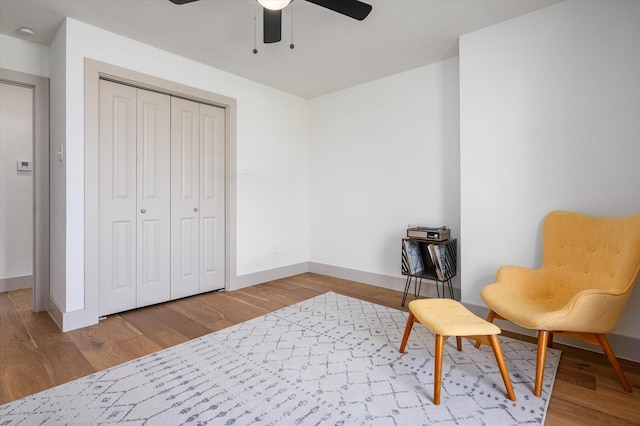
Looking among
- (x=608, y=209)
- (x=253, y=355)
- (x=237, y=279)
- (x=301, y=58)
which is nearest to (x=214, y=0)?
(x=301, y=58)

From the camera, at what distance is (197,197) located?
345 centimetres

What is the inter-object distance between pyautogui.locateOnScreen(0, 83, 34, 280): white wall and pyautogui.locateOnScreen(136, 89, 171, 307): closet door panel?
7.05 ft

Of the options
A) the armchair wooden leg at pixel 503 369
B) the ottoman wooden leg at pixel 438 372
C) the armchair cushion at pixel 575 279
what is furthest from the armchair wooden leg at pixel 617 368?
the ottoman wooden leg at pixel 438 372

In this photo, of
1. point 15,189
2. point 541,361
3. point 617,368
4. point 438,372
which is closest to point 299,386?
point 438,372

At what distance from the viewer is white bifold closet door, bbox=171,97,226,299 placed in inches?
130

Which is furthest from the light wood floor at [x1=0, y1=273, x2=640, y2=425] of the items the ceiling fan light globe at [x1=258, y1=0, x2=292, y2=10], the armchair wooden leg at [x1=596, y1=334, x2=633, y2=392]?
the ceiling fan light globe at [x1=258, y1=0, x2=292, y2=10]

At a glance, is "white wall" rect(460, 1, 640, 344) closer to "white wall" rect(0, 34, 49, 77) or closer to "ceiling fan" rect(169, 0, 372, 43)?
"ceiling fan" rect(169, 0, 372, 43)

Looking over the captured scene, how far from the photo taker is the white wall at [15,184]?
12.6 feet

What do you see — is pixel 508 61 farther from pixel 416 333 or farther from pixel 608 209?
pixel 416 333

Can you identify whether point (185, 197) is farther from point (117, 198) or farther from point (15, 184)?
point (15, 184)

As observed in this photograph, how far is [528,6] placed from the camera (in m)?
2.37

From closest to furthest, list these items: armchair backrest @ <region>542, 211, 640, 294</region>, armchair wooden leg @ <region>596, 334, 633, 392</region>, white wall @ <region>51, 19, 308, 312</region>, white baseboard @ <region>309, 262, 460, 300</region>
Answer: armchair wooden leg @ <region>596, 334, 633, 392</region>
armchair backrest @ <region>542, 211, 640, 294</region>
white wall @ <region>51, 19, 308, 312</region>
white baseboard @ <region>309, 262, 460, 300</region>

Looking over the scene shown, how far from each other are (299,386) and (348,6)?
2351 mm

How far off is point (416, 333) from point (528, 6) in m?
2.65
